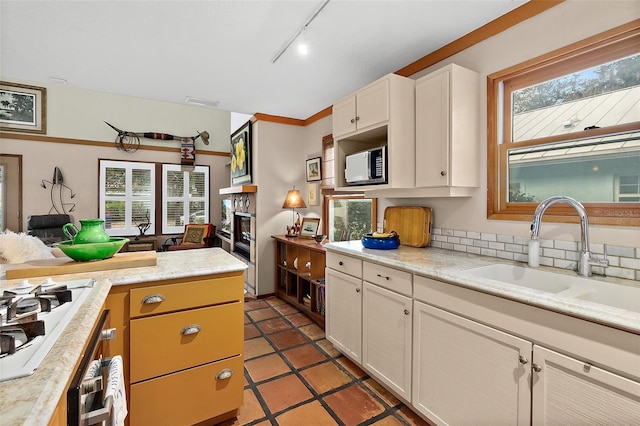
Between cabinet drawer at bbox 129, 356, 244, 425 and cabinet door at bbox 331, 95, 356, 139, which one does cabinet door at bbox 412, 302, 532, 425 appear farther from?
cabinet door at bbox 331, 95, 356, 139

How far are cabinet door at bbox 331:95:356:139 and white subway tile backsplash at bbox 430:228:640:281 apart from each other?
1141 mm

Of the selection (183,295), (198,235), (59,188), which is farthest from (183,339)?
(59,188)

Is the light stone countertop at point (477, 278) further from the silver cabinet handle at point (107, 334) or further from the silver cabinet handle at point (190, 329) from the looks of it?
the silver cabinet handle at point (107, 334)

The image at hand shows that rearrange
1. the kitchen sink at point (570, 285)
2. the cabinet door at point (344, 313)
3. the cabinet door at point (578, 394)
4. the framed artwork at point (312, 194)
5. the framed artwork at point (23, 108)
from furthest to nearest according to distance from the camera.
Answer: the framed artwork at point (23, 108)
the framed artwork at point (312, 194)
the cabinet door at point (344, 313)
the kitchen sink at point (570, 285)
the cabinet door at point (578, 394)

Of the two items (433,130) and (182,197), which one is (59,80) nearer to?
(182,197)

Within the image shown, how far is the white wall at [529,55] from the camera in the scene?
1.53 meters

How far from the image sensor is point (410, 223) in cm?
255

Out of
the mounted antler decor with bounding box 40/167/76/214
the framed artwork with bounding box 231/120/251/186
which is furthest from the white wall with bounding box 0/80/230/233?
the framed artwork with bounding box 231/120/251/186

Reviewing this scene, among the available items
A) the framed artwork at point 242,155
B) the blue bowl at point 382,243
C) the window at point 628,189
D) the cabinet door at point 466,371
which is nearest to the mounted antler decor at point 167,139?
the framed artwork at point 242,155

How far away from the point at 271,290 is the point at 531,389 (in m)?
3.31

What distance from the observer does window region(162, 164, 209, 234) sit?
5727mm

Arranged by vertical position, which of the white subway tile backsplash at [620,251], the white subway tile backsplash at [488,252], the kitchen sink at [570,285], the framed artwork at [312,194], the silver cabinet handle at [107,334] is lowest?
the silver cabinet handle at [107,334]

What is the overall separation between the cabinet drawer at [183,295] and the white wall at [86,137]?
4.74 meters

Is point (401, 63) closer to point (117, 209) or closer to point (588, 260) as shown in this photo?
point (588, 260)
